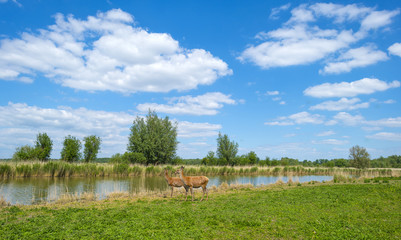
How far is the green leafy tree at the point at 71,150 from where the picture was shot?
140ft

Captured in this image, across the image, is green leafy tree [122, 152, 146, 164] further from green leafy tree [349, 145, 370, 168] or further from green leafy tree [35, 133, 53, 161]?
green leafy tree [349, 145, 370, 168]

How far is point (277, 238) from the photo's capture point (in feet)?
24.4

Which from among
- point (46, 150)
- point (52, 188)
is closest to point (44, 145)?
point (46, 150)

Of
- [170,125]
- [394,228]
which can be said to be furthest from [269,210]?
[170,125]

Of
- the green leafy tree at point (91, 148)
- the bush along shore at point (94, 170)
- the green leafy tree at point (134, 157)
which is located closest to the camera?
the bush along shore at point (94, 170)

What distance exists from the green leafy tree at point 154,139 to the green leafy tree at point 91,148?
11631 millimetres

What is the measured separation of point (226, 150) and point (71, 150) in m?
38.8

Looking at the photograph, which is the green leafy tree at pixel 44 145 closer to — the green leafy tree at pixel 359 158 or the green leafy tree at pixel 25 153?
the green leafy tree at pixel 25 153

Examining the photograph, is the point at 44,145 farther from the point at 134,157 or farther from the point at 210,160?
the point at 210,160

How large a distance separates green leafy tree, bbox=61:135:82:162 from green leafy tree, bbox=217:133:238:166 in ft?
118

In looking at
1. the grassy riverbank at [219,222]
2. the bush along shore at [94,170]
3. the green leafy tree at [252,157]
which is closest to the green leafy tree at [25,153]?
the bush along shore at [94,170]

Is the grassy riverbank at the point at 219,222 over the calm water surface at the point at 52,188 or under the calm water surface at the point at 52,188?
over

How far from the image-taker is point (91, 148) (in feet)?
156

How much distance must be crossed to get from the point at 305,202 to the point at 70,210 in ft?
37.8
